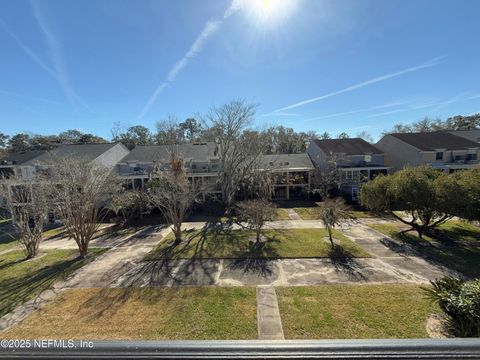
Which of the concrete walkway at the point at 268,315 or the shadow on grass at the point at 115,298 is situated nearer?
the concrete walkway at the point at 268,315

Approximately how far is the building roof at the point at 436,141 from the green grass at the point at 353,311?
95.0 feet

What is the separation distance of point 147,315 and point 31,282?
743 centimetres

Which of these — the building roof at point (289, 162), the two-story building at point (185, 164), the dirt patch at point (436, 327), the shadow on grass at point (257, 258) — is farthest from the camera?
the building roof at point (289, 162)

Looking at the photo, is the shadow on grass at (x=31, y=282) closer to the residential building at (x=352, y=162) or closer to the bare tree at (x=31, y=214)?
the bare tree at (x=31, y=214)

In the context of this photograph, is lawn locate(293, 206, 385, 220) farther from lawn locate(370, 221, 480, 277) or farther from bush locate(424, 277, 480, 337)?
bush locate(424, 277, 480, 337)

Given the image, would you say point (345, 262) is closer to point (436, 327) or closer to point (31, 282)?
point (436, 327)

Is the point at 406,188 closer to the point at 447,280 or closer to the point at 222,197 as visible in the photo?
the point at 447,280

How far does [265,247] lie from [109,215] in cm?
1887

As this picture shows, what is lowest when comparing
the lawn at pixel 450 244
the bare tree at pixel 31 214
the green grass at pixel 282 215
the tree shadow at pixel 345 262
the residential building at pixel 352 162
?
the lawn at pixel 450 244

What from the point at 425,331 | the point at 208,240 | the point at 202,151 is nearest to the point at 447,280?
the point at 425,331

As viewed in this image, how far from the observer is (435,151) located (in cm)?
3052

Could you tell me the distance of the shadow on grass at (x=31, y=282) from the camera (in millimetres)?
9945

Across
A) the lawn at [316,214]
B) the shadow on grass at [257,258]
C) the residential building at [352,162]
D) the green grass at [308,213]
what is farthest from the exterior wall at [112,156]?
the residential building at [352,162]

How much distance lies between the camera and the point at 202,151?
109 feet
